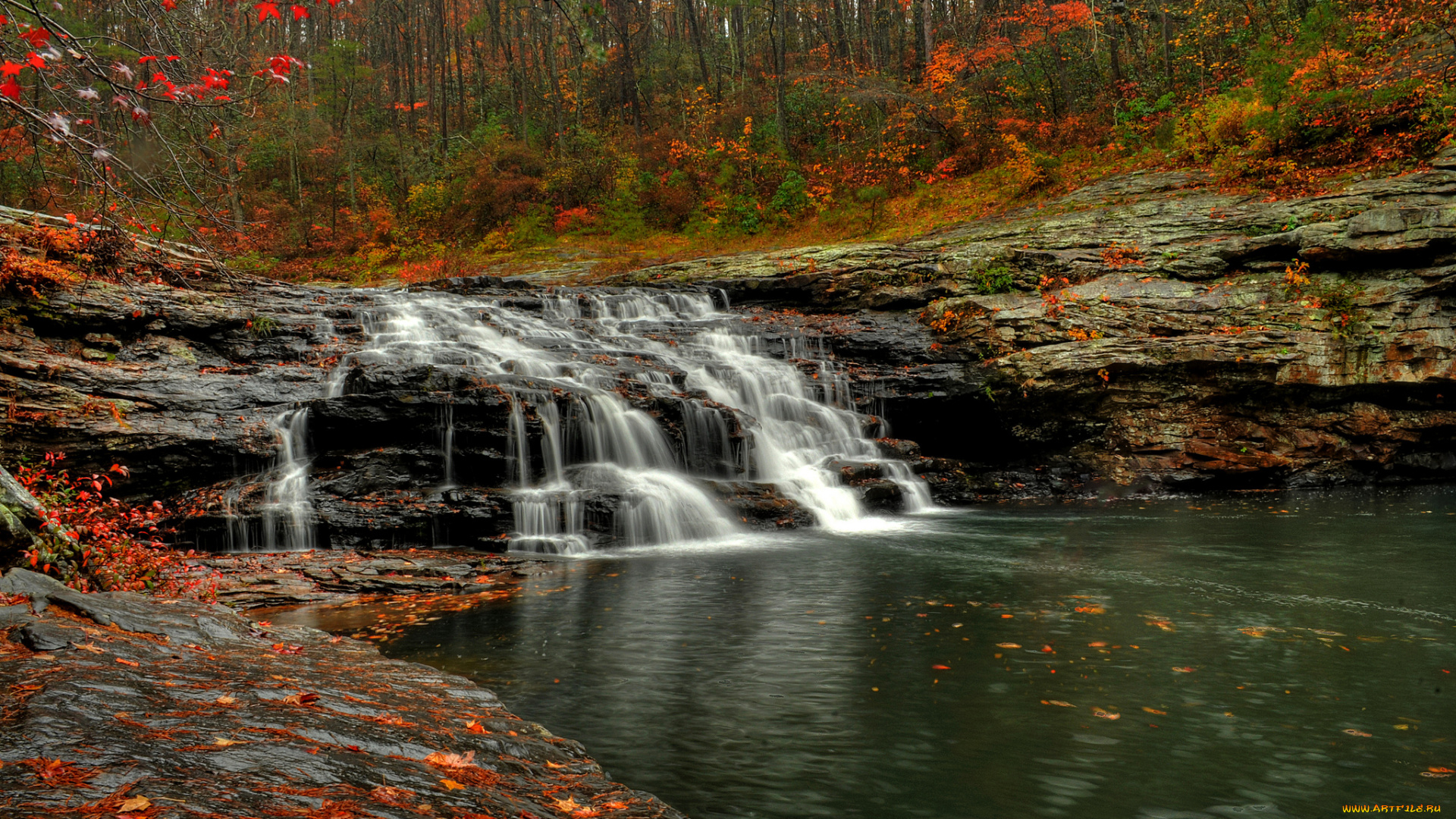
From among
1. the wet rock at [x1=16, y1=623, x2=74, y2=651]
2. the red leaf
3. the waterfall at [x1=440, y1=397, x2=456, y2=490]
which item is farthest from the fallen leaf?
the waterfall at [x1=440, y1=397, x2=456, y2=490]

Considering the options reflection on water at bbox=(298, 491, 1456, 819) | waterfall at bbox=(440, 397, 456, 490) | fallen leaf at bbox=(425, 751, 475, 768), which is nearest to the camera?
fallen leaf at bbox=(425, 751, 475, 768)

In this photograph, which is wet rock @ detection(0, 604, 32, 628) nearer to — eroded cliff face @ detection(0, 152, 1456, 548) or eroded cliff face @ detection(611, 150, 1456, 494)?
eroded cliff face @ detection(0, 152, 1456, 548)

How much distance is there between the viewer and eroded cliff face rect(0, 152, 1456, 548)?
31.7 feet

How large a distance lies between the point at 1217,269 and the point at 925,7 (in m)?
15.0

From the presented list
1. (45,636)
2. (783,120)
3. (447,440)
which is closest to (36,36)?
(45,636)

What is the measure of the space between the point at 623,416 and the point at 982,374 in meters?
6.59

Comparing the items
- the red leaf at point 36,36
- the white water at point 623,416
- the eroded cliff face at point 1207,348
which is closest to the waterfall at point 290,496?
the white water at point 623,416

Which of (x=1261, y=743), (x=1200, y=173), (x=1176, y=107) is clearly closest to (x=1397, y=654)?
(x=1261, y=743)

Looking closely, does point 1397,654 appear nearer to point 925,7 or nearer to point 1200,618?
point 1200,618

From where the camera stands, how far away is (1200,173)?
1630 centimetres

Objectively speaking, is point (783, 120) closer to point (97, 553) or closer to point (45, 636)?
A: point (97, 553)

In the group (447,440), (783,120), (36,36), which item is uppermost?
(783,120)

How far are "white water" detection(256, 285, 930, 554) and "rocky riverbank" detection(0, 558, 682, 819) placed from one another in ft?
18.7

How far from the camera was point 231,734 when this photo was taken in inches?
93.9
